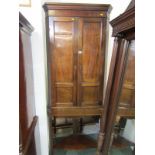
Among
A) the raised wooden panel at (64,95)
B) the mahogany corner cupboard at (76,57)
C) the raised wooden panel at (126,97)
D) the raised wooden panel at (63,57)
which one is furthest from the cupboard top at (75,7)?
the raised wooden panel at (126,97)

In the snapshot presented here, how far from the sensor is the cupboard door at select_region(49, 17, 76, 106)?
7.04ft

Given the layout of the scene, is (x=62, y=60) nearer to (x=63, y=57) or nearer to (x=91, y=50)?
(x=63, y=57)

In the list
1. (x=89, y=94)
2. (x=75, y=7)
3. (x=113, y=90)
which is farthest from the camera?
(x=89, y=94)

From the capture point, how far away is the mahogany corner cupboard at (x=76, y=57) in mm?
2129

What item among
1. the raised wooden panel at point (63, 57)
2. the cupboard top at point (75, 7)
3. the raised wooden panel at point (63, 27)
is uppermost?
the cupboard top at point (75, 7)

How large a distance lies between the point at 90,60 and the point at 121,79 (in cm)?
118

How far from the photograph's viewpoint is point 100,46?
2229 mm

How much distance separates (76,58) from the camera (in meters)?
2.22

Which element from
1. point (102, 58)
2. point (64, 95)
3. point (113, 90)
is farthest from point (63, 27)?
point (113, 90)

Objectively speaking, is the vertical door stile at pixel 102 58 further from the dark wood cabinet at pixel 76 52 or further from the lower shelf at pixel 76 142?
the lower shelf at pixel 76 142
